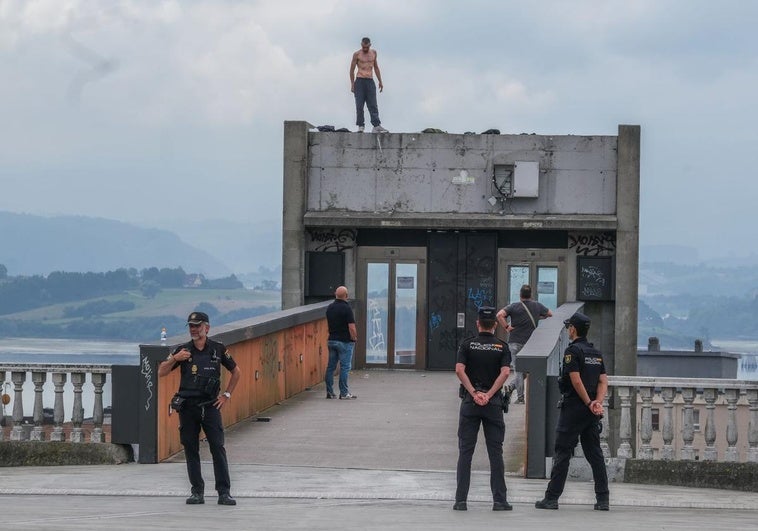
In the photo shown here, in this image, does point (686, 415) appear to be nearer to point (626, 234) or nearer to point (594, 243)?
point (626, 234)

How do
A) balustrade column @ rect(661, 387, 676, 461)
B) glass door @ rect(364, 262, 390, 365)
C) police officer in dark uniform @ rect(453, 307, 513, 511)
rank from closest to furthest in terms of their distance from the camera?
police officer in dark uniform @ rect(453, 307, 513, 511) → balustrade column @ rect(661, 387, 676, 461) → glass door @ rect(364, 262, 390, 365)

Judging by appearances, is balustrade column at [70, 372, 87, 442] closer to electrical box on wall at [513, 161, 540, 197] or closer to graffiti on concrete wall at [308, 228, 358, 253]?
graffiti on concrete wall at [308, 228, 358, 253]

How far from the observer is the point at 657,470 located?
14570mm

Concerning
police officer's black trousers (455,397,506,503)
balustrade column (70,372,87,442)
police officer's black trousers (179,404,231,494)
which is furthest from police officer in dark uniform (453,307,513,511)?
balustrade column (70,372,87,442)

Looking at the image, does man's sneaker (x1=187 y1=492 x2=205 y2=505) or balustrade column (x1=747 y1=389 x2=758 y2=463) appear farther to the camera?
balustrade column (x1=747 y1=389 x2=758 y2=463)

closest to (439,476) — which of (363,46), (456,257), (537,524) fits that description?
(537,524)

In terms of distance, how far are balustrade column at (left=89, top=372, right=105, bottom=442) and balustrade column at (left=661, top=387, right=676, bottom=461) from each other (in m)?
5.62

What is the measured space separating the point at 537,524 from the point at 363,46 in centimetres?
1844

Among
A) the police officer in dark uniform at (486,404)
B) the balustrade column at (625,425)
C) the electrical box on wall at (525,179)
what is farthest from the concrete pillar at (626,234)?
the police officer in dark uniform at (486,404)

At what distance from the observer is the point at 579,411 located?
12.5 metres

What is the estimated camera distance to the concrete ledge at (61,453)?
15.2 m

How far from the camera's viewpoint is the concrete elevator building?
28016mm

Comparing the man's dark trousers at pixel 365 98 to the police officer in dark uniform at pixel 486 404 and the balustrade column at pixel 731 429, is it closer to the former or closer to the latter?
the balustrade column at pixel 731 429

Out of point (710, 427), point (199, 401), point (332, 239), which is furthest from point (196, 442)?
point (332, 239)
